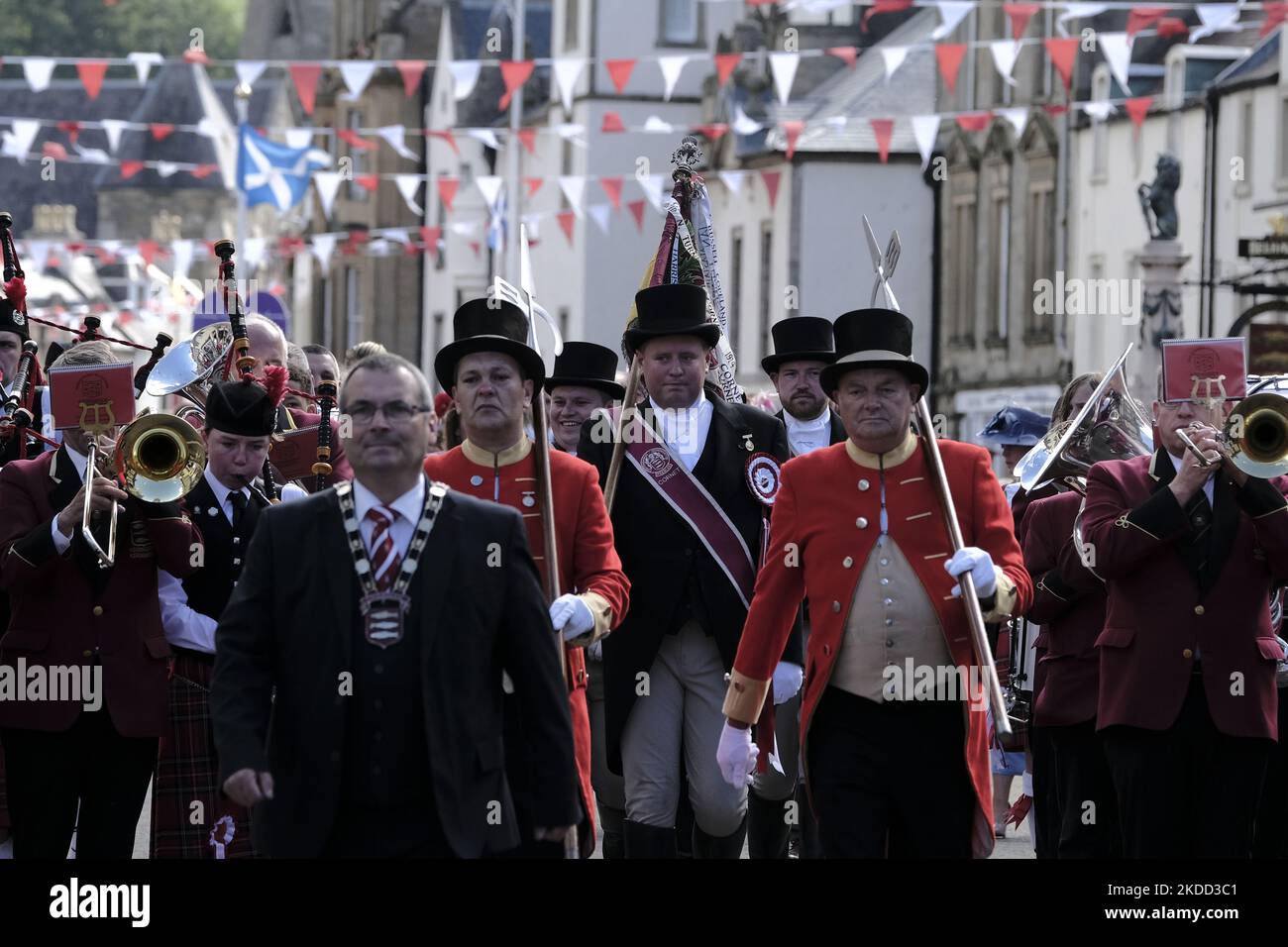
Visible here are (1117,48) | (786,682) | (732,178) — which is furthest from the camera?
(732,178)

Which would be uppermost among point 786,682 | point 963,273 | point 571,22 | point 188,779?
point 571,22

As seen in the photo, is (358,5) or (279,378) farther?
(358,5)

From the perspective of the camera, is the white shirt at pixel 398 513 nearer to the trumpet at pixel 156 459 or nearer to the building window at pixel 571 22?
the trumpet at pixel 156 459

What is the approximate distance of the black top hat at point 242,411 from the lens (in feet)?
31.4

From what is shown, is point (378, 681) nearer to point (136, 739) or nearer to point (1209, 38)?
point (136, 739)

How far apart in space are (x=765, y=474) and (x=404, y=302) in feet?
187

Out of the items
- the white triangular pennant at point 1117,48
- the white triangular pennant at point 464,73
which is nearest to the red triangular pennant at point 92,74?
the white triangular pennant at point 464,73

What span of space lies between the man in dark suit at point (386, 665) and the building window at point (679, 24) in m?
46.7

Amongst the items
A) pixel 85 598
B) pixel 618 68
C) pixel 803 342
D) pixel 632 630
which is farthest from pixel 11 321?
pixel 618 68

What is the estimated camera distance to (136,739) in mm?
9430

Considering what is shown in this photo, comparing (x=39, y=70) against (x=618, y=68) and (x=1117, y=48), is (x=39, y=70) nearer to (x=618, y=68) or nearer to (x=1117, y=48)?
(x=618, y=68)

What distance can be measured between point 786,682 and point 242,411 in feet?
6.97

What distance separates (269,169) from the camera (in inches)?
1665
